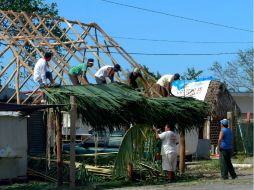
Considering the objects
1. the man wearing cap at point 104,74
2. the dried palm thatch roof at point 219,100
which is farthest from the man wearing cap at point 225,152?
the dried palm thatch roof at point 219,100

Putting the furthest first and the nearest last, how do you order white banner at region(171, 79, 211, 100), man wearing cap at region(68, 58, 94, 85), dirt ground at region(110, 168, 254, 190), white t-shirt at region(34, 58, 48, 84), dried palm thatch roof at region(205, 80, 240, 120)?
white banner at region(171, 79, 211, 100) < dried palm thatch roof at region(205, 80, 240, 120) < man wearing cap at region(68, 58, 94, 85) < white t-shirt at region(34, 58, 48, 84) < dirt ground at region(110, 168, 254, 190)

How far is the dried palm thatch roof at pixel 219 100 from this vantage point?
93.8ft

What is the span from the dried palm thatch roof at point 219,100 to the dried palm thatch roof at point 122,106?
953 cm

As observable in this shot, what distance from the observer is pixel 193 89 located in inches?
1175

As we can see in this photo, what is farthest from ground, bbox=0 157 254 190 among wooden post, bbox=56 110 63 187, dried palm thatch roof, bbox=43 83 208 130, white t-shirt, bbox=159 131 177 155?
dried palm thatch roof, bbox=43 83 208 130

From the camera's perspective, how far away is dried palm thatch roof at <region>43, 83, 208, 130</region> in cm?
1612

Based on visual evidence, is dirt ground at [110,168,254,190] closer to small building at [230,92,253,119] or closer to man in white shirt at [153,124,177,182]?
man in white shirt at [153,124,177,182]

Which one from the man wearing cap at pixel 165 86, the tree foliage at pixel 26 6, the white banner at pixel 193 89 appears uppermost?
the tree foliage at pixel 26 6

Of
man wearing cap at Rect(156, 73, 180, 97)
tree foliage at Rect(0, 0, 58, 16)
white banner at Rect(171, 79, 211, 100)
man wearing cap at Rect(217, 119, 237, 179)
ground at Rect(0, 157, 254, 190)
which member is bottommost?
ground at Rect(0, 157, 254, 190)

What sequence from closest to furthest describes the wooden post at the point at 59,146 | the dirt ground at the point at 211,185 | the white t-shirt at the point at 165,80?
1. the dirt ground at the point at 211,185
2. the wooden post at the point at 59,146
3. the white t-shirt at the point at 165,80

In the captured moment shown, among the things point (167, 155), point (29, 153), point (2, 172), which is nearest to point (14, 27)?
point (29, 153)

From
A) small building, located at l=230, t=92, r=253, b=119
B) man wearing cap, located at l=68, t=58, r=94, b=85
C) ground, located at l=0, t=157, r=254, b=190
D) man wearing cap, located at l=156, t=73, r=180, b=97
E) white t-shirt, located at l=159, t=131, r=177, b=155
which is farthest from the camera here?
small building, located at l=230, t=92, r=253, b=119

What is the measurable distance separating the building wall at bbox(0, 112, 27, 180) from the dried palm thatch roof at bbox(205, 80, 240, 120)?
12.5m

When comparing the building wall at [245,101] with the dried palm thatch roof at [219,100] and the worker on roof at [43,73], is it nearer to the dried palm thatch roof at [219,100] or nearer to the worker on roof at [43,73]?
the dried palm thatch roof at [219,100]
